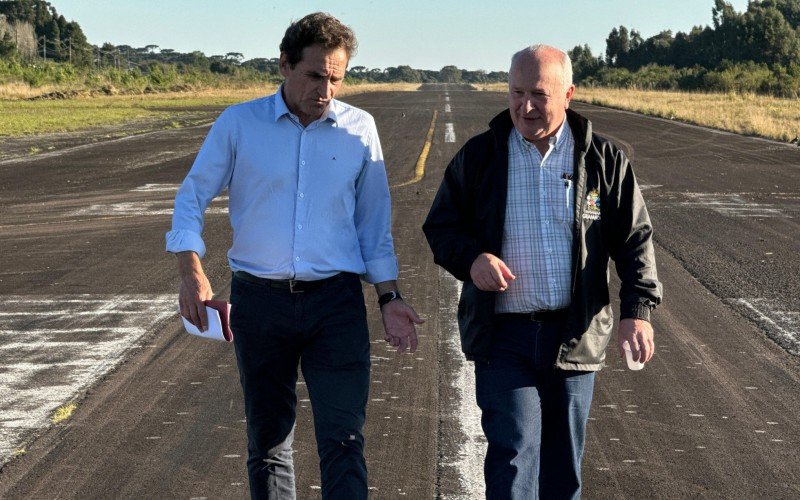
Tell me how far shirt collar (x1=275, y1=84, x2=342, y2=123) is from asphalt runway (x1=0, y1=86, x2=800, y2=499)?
180 centimetres

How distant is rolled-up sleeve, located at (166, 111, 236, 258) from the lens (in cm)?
396

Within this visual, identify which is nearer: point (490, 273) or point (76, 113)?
point (490, 273)

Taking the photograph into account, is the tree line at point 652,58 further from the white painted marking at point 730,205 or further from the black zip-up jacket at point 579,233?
the black zip-up jacket at point 579,233

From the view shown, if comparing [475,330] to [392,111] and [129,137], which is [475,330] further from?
[392,111]

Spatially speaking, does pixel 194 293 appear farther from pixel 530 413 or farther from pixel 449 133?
pixel 449 133

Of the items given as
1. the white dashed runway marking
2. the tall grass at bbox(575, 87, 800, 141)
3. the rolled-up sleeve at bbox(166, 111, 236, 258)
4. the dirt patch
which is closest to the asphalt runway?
the white dashed runway marking

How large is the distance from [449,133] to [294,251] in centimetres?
2803

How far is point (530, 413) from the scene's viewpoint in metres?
3.78

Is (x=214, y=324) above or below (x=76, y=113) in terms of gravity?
above

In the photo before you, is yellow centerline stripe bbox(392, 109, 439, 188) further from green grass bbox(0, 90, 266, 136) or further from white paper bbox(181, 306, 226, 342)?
white paper bbox(181, 306, 226, 342)

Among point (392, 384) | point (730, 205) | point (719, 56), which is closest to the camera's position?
point (392, 384)

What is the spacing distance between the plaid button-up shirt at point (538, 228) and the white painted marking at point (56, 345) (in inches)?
108

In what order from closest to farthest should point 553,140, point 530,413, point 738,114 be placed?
point 530,413, point 553,140, point 738,114

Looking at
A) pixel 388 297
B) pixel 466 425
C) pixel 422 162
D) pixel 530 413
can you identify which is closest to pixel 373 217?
pixel 388 297
